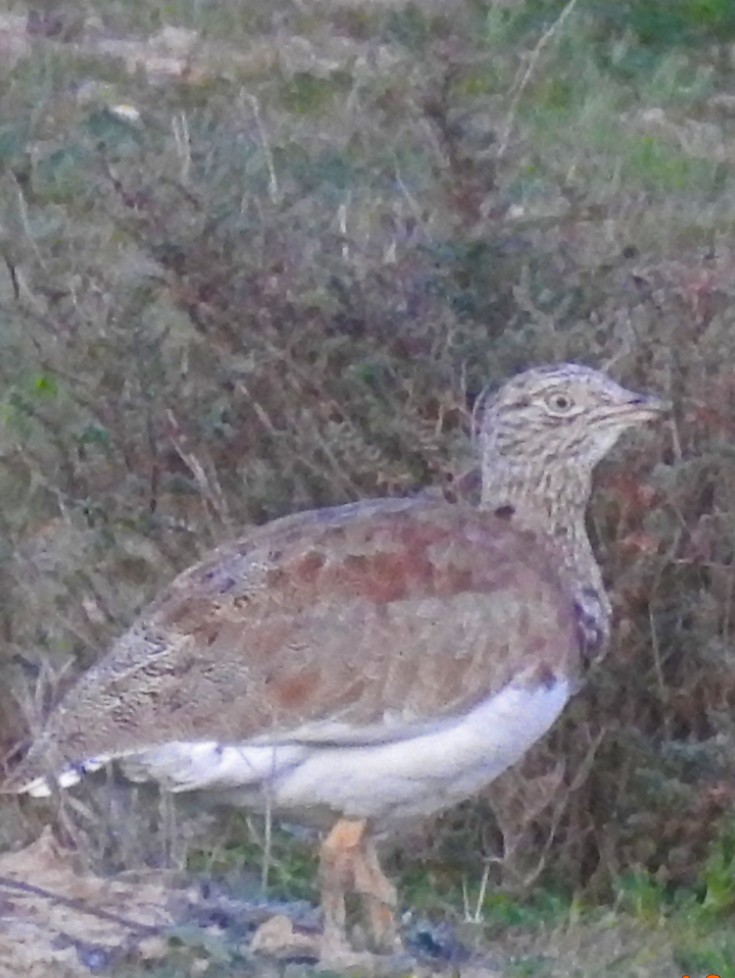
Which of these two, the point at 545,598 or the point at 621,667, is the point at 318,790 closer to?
the point at 545,598

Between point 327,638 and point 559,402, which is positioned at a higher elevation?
point 559,402

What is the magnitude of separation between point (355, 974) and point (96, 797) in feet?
3.49

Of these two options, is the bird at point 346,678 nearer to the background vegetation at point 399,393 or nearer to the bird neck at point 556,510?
the bird neck at point 556,510

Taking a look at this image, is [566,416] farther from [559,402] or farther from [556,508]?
[556,508]

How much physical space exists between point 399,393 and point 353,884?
1778 millimetres

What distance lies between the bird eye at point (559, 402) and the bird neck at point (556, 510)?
0.13 meters

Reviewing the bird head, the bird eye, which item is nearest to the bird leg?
the bird head

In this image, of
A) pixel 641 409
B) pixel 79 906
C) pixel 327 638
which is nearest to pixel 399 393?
pixel 641 409

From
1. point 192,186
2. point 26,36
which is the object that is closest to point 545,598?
point 192,186

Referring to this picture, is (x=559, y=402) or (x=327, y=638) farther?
(x=559, y=402)

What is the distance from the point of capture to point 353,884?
5.34 m

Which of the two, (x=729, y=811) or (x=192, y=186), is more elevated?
(x=192, y=186)

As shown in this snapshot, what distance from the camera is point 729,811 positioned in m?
6.08

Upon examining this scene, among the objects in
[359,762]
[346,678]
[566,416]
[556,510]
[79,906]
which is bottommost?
[79,906]
